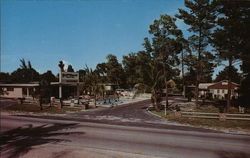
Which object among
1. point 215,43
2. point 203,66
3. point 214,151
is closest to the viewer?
point 214,151

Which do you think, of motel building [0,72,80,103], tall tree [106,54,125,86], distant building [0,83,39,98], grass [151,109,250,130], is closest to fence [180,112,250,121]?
grass [151,109,250,130]

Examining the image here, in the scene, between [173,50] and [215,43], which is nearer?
[215,43]

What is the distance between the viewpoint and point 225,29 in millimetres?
24359

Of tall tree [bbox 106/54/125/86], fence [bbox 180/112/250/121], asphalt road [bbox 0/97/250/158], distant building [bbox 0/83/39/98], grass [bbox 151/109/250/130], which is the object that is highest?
tall tree [bbox 106/54/125/86]

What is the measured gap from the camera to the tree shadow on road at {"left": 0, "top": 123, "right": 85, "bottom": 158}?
11.3 m

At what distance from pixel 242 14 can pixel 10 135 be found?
2706 cm

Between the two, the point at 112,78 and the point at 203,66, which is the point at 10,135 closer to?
the point at 203,66

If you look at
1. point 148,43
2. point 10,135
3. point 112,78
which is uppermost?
point 148,43

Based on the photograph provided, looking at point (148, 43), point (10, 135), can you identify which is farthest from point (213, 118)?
point (10, 135)

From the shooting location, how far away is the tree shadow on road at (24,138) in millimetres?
11312

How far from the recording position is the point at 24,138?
14.1 metres

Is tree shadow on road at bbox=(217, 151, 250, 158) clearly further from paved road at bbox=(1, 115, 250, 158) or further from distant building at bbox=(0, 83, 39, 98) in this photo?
distant building at bbox=(0, 83, 39, 98)

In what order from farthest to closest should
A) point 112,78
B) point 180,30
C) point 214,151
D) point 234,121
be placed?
point 112,78
point 180,30
point 234,121
point 214,151

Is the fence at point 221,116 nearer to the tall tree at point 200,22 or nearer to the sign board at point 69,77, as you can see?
the tall tree at point 200,22
